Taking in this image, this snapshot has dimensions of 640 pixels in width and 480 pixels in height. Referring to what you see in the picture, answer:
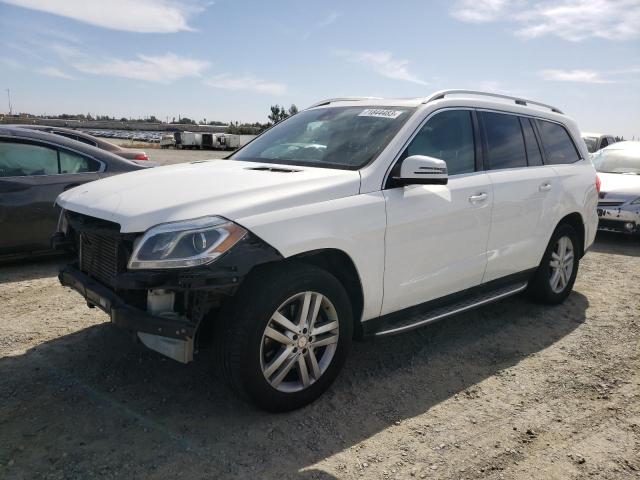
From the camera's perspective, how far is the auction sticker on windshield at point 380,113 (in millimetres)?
3752

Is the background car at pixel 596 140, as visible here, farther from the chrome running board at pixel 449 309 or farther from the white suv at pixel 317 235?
the chrome running board at pixel 449 309

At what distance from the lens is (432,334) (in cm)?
440

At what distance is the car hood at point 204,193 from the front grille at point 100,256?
0.49 ft

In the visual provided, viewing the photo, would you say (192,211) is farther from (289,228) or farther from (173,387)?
(173,387)

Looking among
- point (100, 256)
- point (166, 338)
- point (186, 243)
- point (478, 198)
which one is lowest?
point (166, 338)

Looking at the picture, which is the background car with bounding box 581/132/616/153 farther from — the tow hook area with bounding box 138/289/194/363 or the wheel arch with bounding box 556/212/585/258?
the tow hook area with bounding box 138/289/194/363

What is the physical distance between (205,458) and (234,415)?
0.42 meters

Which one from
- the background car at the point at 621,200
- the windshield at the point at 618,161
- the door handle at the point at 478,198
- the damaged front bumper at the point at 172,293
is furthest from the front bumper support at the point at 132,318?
the windshield at the point at 618,161

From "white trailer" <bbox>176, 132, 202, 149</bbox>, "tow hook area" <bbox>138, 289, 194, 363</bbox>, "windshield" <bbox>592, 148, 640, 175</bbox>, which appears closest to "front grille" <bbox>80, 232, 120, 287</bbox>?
"tow hook area" <bbox>138, 289, 194, 363</bbox>

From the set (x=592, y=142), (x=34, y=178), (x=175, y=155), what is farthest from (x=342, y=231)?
(x=175, y=155)

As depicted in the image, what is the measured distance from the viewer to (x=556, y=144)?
16.6ft

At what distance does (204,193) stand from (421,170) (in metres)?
1.31

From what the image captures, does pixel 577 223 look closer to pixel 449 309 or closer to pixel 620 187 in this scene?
pixel 449 309

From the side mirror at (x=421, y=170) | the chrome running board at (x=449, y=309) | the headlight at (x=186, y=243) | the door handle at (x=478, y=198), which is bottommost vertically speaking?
the chrome running board at (x=449, y=309)
